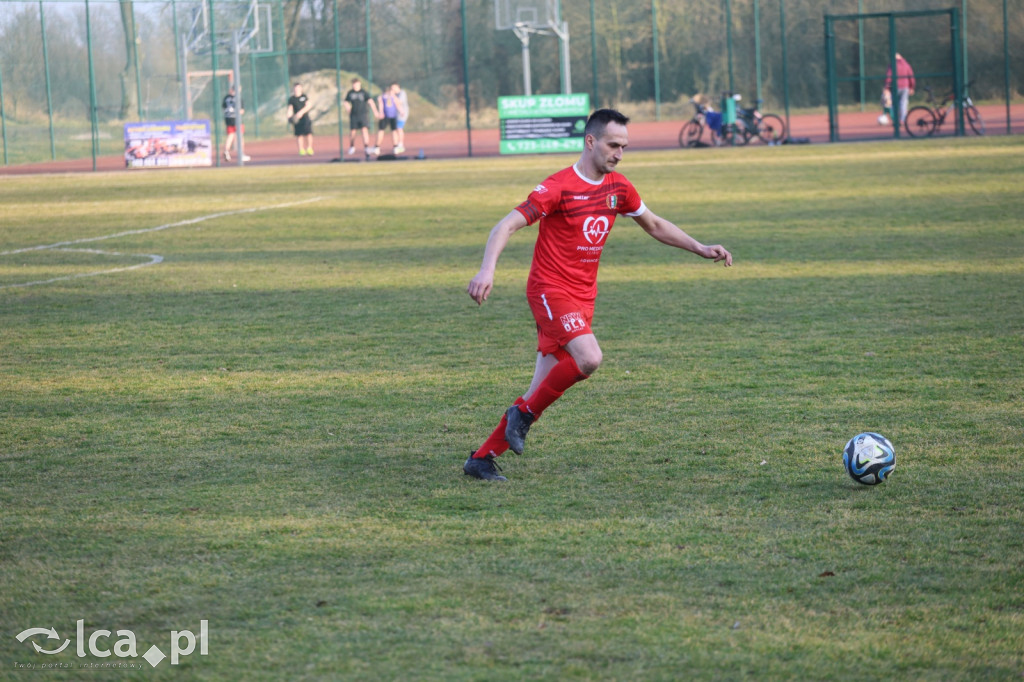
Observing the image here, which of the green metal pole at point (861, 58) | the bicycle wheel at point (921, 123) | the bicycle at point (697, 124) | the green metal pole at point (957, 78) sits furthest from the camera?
the green metal pole at point (861, 58)

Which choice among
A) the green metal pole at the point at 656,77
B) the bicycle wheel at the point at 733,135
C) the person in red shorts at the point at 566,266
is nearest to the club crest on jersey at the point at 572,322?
the person in red shorts at the point at 566,266

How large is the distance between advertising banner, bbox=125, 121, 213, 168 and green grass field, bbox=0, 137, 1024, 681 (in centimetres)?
1961

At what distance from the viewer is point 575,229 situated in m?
5.29

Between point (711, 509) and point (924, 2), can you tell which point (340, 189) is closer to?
point (711, 509)

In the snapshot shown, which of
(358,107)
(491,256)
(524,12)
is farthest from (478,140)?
(491,256)

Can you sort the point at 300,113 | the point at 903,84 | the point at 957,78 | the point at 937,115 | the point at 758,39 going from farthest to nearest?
the point at 758,39
the point at 300,113
the point at 903,84
the point at 937,115
the point at 957,78

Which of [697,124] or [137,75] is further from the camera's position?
[137,75]

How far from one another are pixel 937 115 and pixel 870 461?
27346mm

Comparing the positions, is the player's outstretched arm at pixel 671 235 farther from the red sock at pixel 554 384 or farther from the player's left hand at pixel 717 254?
the red sock at pixel 554 384

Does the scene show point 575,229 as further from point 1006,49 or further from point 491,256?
point 1006,49

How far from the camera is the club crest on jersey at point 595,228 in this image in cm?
529

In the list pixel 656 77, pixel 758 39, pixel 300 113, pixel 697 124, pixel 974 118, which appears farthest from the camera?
pixel 656 77

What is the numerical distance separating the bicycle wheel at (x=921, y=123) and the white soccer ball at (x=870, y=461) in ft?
87.7

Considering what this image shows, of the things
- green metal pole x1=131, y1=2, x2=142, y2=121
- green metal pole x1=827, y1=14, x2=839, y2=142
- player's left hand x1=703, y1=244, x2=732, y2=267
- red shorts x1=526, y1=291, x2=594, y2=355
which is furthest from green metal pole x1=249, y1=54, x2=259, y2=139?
red shorts x1=526, y1=291, x2=594, y2=355
